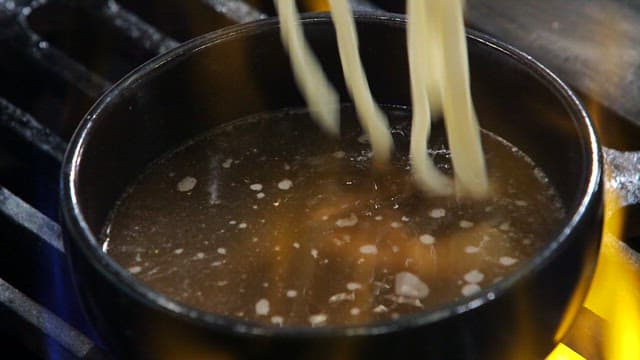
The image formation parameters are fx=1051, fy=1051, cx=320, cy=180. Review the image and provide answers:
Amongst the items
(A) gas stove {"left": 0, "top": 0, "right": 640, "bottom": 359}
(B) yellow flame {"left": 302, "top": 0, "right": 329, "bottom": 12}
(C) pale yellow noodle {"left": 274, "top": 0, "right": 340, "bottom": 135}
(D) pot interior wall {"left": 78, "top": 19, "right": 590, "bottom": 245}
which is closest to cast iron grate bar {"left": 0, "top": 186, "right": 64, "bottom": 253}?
(A) gas stove {"left": 0, "top": 0, "right": 640, "bottom": 359}

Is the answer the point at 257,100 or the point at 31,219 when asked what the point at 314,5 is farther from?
the point at 31,219

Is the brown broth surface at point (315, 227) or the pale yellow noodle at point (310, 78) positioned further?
the pale yellow noodle at point (310, 78)

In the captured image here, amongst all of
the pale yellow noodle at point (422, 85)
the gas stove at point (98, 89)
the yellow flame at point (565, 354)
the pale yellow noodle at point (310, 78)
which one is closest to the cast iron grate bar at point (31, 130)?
the gas stove at point (98, 89)

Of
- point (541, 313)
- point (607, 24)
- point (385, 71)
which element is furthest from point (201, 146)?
point (607, 24)

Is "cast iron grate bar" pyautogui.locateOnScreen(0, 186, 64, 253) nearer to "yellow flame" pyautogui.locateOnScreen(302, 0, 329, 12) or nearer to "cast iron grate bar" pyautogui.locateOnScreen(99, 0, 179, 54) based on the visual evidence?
"cast iron grate bar" pyautogui.locateOnScreen(99, 0, 179, 54)

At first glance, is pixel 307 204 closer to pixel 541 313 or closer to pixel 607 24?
pixel 541 313

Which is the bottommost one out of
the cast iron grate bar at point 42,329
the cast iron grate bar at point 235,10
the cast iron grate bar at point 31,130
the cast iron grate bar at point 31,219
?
the cast iron grate bar at point 42,329

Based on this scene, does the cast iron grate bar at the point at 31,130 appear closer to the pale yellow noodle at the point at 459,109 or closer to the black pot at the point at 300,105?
the black pot at the point at 300,105
